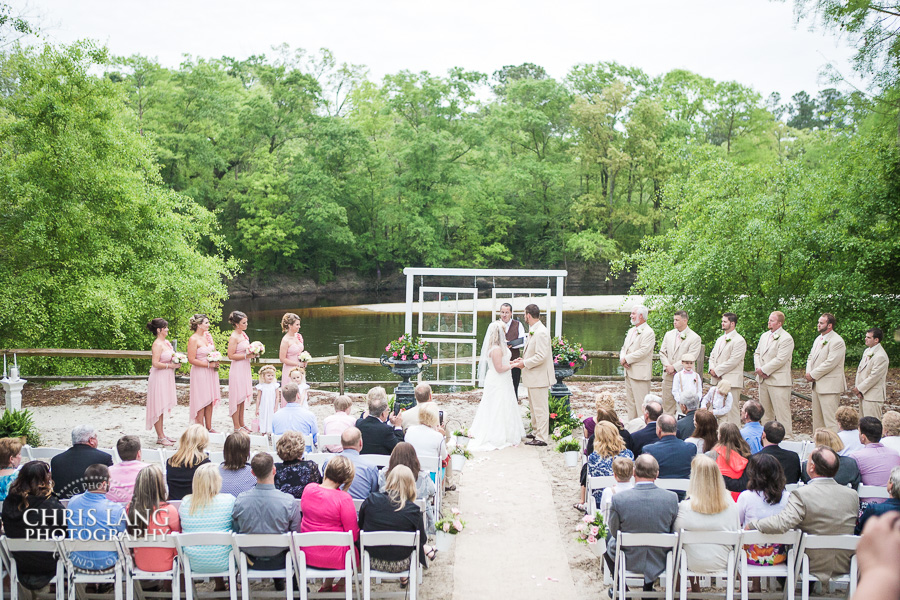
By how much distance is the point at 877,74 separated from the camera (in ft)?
41.1

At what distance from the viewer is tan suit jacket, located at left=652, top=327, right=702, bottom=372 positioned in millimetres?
9609

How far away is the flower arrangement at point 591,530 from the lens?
5.51 metres

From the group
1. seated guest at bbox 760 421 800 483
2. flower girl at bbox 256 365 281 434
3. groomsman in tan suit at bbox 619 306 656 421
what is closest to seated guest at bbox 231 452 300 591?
seated guest at bbox 760 421 800 483

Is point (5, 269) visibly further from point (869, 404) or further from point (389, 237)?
point (389, 237)

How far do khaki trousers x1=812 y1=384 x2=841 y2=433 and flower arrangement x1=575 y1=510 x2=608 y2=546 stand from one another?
449 cm

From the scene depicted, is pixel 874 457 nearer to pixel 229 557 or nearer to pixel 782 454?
pixel 782 454

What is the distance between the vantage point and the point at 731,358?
9.30 meters

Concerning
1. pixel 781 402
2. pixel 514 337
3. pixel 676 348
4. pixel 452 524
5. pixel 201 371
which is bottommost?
pixel 452 524

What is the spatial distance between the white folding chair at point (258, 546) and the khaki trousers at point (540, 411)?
5.42 metres

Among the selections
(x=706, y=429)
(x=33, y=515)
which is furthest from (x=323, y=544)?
(x=706, y=429)

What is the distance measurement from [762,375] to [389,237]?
33.1 m

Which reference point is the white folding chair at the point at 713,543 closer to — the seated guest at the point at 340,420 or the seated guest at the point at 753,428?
the seated guest at the point at 753,428

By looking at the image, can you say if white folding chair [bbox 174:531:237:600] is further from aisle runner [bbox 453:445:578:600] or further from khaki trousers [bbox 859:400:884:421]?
khaki trousers [bbox 859:400:884:421]

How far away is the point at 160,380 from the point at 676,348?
7.01 meters
